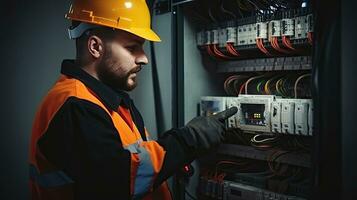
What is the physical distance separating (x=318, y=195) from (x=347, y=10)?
66 cm

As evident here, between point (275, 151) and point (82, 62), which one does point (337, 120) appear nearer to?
point (275, 151)

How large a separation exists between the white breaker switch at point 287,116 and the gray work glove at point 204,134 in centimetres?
33

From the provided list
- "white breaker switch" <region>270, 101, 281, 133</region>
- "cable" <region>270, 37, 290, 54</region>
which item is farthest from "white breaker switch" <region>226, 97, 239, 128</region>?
"cable" <region>270, 37, 290, 54</region>

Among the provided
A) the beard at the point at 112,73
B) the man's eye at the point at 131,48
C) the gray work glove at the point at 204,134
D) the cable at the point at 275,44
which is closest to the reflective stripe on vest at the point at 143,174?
the gray work glove at the point at 204,134

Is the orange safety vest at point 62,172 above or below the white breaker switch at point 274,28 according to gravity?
below

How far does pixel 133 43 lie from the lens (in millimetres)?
1363

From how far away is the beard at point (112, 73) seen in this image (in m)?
1.31

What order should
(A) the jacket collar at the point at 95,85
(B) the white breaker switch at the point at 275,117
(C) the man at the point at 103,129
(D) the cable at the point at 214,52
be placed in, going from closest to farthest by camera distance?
(C) the man at the point at 103,129 → (A) the jacket collar at the point at 95,85 → (B) the white breaker switch at the point at 275,117 → (D) the cable at the point at 214,52

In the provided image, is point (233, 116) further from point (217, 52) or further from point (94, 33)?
point (94, 33)

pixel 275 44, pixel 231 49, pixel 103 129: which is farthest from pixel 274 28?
pixel 103 129

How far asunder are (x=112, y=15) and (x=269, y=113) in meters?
0.83

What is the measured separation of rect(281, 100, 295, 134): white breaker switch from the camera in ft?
5.04

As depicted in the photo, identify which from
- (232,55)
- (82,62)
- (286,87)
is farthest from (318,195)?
(82,62)

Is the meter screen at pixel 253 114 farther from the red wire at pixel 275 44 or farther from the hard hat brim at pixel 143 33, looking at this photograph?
the hard hat brim at pixel 143 33
